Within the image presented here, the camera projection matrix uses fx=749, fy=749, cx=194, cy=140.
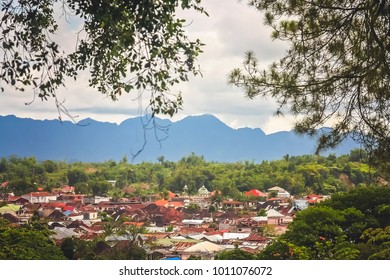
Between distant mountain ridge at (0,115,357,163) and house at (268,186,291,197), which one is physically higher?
distant mountain ridge at (0,115,357,163)

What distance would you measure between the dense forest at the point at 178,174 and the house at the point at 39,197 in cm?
3

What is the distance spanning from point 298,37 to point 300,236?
1.26 m

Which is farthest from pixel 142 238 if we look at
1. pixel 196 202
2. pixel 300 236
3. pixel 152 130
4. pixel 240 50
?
pixel 240 50

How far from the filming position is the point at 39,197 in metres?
4.75

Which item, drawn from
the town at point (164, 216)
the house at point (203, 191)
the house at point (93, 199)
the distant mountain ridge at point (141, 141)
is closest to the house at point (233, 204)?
the town at point (164, 216)

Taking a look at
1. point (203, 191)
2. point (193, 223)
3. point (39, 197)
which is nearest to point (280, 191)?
point (203, 191)

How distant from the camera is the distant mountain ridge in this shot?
4633 mm

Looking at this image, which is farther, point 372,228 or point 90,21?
point 372,228

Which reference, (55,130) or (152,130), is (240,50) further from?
(55,130)

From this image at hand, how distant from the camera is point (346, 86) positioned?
466 cm

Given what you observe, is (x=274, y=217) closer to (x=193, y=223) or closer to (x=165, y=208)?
(x=193, y=223)

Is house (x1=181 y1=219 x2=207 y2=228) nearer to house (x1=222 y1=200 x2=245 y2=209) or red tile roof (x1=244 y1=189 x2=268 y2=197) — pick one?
house (x1=222 y1=200 x2=245 y2=209)

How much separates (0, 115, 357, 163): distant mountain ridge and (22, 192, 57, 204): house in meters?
0.23

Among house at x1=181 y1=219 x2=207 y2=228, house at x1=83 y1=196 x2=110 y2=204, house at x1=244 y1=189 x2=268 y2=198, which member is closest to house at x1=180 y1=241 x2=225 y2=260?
house at x1=181 y1=219 x2=207 y2=228
